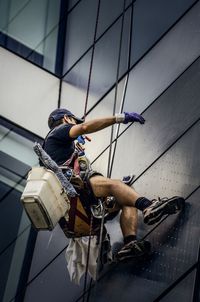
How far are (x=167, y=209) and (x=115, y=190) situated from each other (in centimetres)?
100

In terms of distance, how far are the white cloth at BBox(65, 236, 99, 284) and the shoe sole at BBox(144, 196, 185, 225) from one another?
130 centimetres

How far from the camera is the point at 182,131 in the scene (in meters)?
8.70

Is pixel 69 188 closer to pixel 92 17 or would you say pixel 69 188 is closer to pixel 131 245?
pixel 131 245

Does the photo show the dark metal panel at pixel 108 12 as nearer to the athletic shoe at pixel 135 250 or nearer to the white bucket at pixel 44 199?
the white bucket at pixel 44 199

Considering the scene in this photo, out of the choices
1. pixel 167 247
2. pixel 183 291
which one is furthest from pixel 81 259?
pixel 183 291

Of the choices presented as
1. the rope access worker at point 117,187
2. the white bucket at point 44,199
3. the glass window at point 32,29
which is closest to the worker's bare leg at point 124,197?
the rope access worker at point 117,187

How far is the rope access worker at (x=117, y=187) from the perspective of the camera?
7.85m

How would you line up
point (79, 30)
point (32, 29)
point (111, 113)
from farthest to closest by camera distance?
point (32, 29), point (79, 30), point (111, 113)

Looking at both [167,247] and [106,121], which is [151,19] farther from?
[167,247]

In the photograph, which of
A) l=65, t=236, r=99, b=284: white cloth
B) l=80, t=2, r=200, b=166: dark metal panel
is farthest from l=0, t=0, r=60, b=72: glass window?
l=65, t=236, r=99, b=284: white cloth

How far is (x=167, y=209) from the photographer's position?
7762 millimetres

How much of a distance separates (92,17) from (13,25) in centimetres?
169

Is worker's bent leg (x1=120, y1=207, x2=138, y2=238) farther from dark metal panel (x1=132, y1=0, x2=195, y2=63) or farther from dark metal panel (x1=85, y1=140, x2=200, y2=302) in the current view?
dark metal panel (x1=132, y1=0, x2=195, y2=63)

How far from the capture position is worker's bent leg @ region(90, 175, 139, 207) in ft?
27.7
